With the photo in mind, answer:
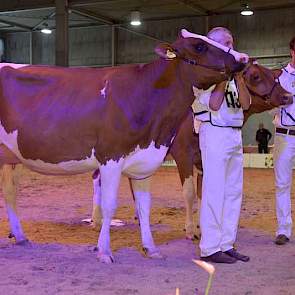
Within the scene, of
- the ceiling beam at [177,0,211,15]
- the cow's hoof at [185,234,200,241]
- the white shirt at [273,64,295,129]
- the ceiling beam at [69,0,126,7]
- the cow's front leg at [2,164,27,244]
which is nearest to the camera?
the cow's front leg at [2,164,27,244]

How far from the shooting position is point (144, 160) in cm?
528

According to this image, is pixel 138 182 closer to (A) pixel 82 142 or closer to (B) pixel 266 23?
(A) pixel 82 142

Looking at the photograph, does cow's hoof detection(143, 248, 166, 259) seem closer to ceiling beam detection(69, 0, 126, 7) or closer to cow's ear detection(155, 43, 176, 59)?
cow's ear detection(155, 43, 176, 59)

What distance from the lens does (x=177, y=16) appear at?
25781 millimetres

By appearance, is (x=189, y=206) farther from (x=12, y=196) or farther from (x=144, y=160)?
(x=12, y=196)

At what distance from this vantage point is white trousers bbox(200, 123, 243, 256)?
5129 millimetres

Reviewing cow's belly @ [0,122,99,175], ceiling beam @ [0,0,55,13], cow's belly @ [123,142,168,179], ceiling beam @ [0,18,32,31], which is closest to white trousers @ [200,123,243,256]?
cow's belly @ [123,142,168,179]

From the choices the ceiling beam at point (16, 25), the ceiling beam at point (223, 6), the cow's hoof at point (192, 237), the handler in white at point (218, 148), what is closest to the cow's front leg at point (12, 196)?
the cow's hoof at point (192, 237)

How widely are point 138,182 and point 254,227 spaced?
2236mm

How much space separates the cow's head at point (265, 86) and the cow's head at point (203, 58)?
0.89 m

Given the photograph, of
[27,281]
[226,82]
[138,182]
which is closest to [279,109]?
[226,82]

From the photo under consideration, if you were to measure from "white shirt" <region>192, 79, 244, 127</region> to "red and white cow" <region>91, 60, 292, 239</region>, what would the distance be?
796 mm

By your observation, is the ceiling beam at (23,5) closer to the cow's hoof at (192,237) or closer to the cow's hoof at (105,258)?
the cow's hoof at (192,237)

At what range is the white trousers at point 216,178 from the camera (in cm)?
513
